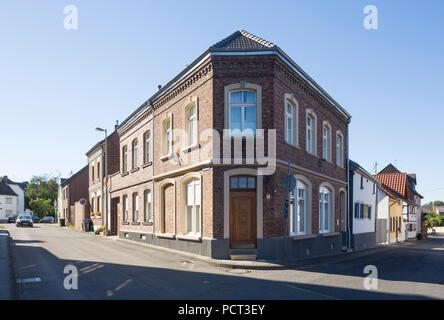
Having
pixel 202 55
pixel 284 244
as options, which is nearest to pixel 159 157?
pixel 202 55

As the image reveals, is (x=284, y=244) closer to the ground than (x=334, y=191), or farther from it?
closer to the ground

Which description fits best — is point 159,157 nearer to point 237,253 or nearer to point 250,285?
point 237,253

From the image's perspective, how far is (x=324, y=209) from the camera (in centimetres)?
2027

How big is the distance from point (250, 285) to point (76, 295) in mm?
4027

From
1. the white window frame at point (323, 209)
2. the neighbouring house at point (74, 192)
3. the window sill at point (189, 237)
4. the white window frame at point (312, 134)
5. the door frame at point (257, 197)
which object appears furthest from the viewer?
the neighbouring house at point (74, 192)

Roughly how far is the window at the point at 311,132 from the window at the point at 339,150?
438 centimetres

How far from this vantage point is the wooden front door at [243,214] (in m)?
14.8

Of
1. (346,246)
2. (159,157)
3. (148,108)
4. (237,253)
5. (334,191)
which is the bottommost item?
(346,246)

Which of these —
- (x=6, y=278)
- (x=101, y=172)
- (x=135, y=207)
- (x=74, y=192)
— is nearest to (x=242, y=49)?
(x=6, y=278)

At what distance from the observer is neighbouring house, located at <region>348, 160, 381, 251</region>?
80.9ft

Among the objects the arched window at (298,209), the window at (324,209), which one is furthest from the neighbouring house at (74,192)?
the arched window at (298,209)

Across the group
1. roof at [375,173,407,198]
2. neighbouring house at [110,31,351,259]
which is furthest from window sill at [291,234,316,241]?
roof at [375,173,407,198]

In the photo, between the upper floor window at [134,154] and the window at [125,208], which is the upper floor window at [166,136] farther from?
the window at [125,208]
